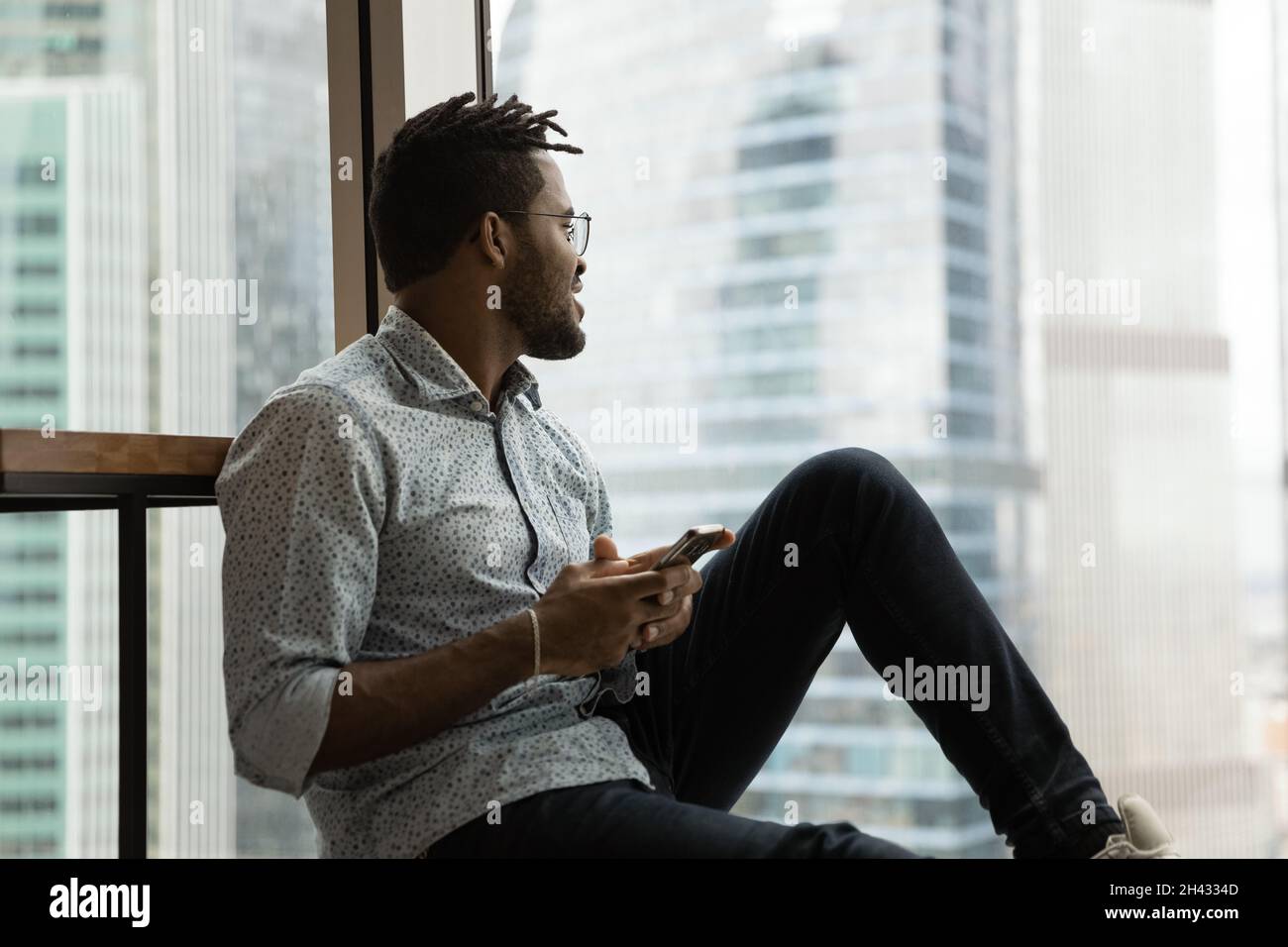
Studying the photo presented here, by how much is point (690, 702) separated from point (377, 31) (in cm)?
112

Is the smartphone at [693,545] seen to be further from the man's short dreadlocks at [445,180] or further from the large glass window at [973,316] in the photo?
the large glass window at [973,316]

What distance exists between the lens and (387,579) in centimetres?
98

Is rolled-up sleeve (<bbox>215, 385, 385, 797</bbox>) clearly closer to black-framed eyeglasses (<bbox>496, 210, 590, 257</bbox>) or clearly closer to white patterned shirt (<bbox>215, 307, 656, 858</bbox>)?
white patterned shirt (<bbox>215, 307, 656, 858</bbox>)

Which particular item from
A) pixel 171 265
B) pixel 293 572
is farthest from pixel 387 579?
pixel 171 265

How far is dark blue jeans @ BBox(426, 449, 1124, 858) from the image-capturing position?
0.88 m

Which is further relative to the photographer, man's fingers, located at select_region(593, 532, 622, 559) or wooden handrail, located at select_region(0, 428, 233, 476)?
man's fingers, located at select_region(593, 532, 622, 559)

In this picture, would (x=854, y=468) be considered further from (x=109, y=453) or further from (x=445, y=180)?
(x=109, y=453)

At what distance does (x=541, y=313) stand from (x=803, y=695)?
527mm

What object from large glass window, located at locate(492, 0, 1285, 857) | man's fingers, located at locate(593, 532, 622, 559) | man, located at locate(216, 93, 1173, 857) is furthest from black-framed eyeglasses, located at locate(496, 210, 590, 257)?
large glass window, located at locate(492, 0, 1285, 857)

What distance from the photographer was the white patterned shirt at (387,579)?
0.86 metres
